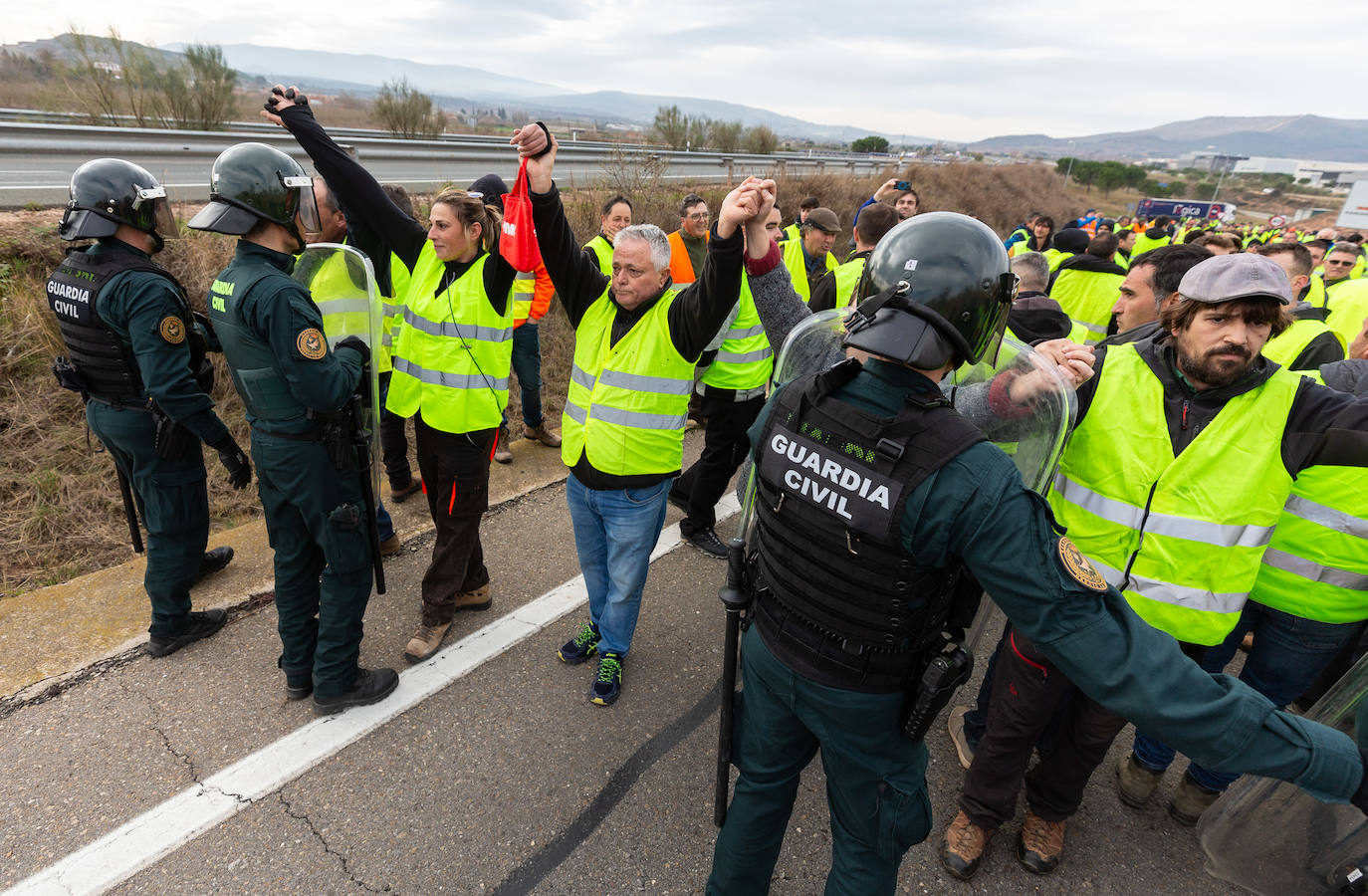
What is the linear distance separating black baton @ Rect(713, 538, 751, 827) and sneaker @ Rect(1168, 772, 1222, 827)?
6.41ft

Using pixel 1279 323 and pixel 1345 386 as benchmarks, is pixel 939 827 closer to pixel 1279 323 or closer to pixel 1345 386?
pixel 1279 323

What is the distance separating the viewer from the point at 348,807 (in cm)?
244

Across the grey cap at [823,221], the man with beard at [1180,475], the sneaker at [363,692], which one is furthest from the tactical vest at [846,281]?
the sneaker at [363,692]

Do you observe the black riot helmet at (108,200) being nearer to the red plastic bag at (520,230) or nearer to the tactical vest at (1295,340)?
the red plastic bag at (520,230)

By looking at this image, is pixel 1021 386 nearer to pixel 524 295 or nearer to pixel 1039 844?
pixel 1039 844

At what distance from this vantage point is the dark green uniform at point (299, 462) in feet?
8.05

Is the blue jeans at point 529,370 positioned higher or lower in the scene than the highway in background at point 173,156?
lower

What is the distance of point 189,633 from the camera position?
3146 millimetres

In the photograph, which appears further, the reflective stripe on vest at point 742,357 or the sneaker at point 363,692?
the reflective stripe on vest at point 742,357

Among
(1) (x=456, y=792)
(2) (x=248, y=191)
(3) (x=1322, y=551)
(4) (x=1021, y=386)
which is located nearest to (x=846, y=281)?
(4) (x=1021, y=386)

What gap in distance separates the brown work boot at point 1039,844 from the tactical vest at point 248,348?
10.7 feet

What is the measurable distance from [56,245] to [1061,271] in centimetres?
882

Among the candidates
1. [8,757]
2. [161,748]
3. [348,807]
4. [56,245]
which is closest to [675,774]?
[348,807]

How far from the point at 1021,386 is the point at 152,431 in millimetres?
3668
